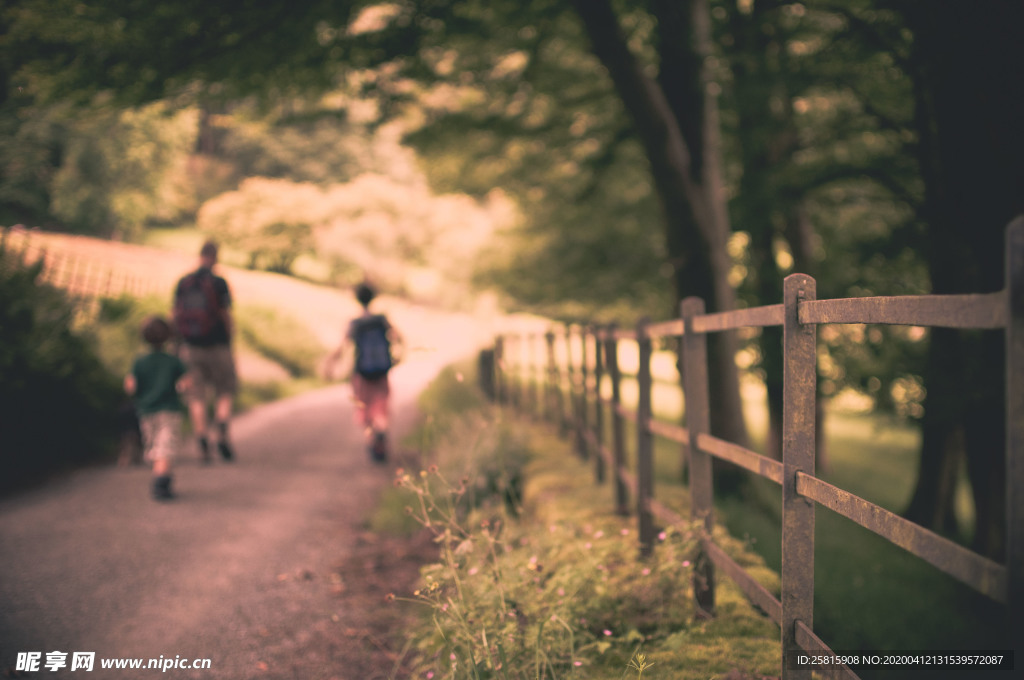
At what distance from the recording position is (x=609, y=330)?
550cm

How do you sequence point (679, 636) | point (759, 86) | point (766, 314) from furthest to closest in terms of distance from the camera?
point (759, 86) < point (679, 636) < point (766, 314)

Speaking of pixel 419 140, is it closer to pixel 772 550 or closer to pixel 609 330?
pixel 609 330

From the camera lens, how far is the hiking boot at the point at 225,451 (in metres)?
7.64

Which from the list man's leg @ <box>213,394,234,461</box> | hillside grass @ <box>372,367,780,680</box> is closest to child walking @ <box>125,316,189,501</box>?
man's leg @ <box>213,394,234,461</box>

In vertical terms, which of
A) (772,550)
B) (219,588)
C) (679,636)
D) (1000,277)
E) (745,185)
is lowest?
(772,550)

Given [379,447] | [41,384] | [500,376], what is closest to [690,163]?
[379,447]

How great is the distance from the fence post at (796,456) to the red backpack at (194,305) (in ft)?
22.2

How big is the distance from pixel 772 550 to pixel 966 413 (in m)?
1.99

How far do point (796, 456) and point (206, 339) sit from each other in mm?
6955

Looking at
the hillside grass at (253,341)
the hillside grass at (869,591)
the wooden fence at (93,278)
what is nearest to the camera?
the hillside grass at (869,591)

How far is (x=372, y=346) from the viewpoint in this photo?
7.59m

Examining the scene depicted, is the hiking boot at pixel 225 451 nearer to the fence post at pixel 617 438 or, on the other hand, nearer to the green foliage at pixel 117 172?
the fence post at pixel 617 438

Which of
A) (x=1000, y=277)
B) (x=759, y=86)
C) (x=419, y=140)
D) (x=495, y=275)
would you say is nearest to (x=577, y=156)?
(x=419, y=140)

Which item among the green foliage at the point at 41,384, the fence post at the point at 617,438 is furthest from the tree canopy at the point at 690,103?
the fence post at the point at 617,438
